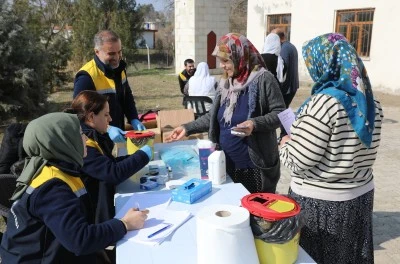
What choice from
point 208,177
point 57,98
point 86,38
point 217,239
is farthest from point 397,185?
point 86,38

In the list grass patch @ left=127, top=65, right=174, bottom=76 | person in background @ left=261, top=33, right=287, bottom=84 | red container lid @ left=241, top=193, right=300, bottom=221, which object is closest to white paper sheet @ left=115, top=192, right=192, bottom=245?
red container lid @ left=241, top=193, right=300, bottom=221

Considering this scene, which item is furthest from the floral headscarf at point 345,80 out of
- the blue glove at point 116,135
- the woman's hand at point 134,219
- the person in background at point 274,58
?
the person in background at point 274,58

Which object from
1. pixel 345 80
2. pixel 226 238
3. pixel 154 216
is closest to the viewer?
pixel 226 238

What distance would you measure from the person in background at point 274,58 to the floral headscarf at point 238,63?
3.34 m

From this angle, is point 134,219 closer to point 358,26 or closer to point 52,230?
point 52,230

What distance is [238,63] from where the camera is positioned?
90.2 inches

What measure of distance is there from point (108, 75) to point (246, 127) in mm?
1491

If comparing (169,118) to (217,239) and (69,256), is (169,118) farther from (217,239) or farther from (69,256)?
(217,239)

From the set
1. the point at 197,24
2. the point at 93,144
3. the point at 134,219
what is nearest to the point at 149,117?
the point at 93,144

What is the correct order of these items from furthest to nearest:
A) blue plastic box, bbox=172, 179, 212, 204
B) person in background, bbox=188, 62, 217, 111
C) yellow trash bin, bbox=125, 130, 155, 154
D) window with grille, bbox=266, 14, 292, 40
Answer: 1. window with grille, bbox=266, 14, 292, 40
2. person in background, bbox=188, 62, 217, 111
3. yellow trash bin, bbox=125, 130, 155, 154
4. blue plastic box, bbox=172, 179, 212, 204

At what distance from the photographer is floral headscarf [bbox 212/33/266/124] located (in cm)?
226

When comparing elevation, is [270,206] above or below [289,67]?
below

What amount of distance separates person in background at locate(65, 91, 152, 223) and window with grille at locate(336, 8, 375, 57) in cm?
1067

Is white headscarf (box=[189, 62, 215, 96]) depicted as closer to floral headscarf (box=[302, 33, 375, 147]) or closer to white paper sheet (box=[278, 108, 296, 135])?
white paper sheet (box=[278, 108, 296, 135])
